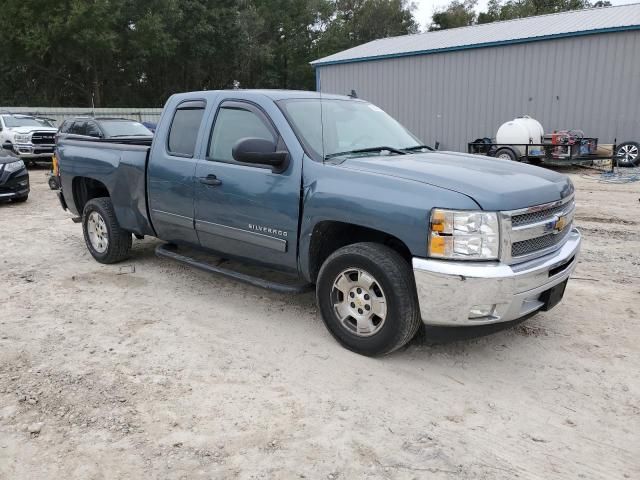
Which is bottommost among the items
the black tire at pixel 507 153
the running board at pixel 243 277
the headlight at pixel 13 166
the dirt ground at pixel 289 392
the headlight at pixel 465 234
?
the dirt ground at pixel 289 392

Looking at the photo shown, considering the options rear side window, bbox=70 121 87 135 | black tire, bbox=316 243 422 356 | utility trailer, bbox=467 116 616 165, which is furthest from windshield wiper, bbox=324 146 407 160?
rear side window, bbox=70 121 87 135

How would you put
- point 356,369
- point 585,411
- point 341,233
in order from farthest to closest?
point 341,233, point 356,369, point 585,411

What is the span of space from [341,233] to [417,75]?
19742mm

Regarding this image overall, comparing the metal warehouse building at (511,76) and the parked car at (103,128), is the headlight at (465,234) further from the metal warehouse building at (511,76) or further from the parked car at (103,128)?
the metal warehouse building at (511,76)

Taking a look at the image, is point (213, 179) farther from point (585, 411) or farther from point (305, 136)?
point (585, 411)

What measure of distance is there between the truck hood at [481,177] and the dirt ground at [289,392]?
92cm

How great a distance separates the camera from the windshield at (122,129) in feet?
50.7

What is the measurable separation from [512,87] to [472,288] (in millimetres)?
18426

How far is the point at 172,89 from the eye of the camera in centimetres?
4331

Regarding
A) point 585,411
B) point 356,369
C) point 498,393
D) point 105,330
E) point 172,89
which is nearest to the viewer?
point 585,411

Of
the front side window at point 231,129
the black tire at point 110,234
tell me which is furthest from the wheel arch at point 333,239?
the black tire at point 110,234

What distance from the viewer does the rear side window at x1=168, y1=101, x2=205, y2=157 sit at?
5.11 m

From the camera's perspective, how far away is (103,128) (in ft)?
50.5

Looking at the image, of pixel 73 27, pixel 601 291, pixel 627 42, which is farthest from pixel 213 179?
pixel 73 27
